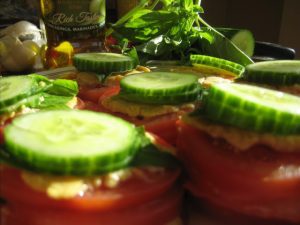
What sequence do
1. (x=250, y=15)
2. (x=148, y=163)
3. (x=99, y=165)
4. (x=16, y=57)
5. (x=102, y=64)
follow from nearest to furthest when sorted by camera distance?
(x=99, y=165), (x=148, y=163), (x=102, y=64), (x=16, y=57), (x=250, y=15)

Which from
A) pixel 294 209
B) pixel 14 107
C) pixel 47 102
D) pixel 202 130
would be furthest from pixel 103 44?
pixel 294 209

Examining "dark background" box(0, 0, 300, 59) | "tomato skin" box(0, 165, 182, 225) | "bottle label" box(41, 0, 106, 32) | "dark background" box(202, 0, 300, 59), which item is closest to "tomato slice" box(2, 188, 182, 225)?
"tomato skin" box(0, 165, 182, 225)

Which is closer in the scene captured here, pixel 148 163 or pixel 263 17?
pixel 148 163

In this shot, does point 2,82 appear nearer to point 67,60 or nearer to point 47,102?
point 47,102

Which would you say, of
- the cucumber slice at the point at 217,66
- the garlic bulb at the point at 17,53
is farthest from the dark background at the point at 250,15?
the cucumber slice at the point at 217,66

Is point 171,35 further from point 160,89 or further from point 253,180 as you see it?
point 253,180

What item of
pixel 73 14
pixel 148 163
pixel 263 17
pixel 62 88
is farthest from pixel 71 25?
pixel 263 17

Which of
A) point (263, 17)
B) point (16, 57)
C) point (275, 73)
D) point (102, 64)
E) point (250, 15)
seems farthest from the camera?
point (250, 15)
